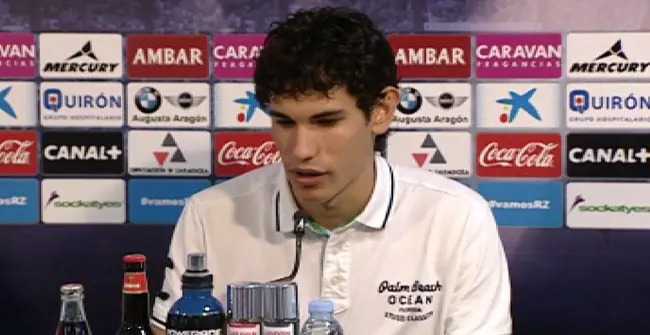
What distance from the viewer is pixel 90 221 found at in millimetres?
2062

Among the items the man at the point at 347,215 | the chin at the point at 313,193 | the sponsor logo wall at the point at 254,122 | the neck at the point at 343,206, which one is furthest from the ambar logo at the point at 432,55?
the chin at the point at 313,193

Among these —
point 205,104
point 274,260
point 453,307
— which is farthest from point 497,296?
point 205,104

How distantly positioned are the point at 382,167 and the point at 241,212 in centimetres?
28

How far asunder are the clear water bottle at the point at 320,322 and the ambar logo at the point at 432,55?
1.01 metres

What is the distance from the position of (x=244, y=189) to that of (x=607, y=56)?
2.74 ft

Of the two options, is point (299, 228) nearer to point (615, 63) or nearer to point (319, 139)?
point (319, 139)

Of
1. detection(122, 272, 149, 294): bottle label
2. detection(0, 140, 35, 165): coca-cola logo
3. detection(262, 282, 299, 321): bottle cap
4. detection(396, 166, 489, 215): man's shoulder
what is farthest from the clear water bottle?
detection(0, 140, 35, 165): coca-cola logo

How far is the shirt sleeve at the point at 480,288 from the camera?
1.55 metres

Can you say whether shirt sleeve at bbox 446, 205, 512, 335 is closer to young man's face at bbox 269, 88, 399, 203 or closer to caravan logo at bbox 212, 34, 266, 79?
young man's face at bbox 269, 88, 399, 203

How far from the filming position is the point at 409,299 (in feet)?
5.27

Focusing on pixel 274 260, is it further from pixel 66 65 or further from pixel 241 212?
pixel 66 65

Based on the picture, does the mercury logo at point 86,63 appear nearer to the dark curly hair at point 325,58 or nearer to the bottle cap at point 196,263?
the dark curly hair at point 325,58

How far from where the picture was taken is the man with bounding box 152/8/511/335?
4.88ft

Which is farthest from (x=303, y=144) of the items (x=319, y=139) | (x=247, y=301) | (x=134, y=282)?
(x=247, y=301)
